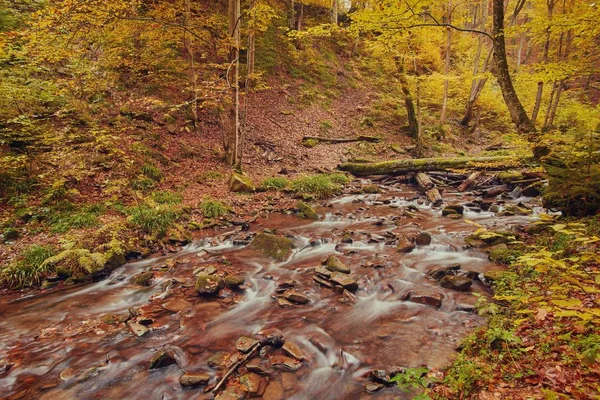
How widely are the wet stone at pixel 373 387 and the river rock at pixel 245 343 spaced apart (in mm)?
1620

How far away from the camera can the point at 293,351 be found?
171 inches

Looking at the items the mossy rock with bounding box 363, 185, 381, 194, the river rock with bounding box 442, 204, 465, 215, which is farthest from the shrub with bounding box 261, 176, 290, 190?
the river rock with bounding box 442, 204, 465, 215

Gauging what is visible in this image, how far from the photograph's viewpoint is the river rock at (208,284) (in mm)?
5902

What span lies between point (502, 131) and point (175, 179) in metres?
23.7

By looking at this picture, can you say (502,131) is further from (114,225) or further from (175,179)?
(114,225)

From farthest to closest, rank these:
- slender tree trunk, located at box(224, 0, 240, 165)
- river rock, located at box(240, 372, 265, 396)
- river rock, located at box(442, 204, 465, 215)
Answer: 1. slender tree trunk, located at box(224, 0, 240, 165)
2. river rock, located at box(442, 204, 465, 215)
3. river rock, located at box(240, 372, 265, 396)

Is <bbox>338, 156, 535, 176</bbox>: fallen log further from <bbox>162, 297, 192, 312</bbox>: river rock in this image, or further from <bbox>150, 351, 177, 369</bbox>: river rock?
<bbox>150, 351, 177, 369</bbox>: river rock

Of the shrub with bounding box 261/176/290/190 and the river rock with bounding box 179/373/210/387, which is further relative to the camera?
the shrub with bounding box 261/176/290/190

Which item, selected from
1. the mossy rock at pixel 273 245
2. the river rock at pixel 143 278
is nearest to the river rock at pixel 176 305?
the river rock at pixel 143 278

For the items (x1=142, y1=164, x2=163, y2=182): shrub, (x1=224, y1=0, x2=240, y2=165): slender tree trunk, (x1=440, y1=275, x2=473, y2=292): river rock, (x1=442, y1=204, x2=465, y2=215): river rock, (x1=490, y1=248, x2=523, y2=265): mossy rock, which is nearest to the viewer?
(x1=440, y1=275, x2=473, y2=292): river rock

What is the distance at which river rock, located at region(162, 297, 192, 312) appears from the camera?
5.52 meters

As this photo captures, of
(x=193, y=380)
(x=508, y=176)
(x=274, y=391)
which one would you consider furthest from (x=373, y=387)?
(x=508, y=176)

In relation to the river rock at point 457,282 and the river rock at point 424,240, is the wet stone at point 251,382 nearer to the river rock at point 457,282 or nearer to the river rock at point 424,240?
the river rock at point 457,282

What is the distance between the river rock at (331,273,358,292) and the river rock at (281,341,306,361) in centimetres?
172
